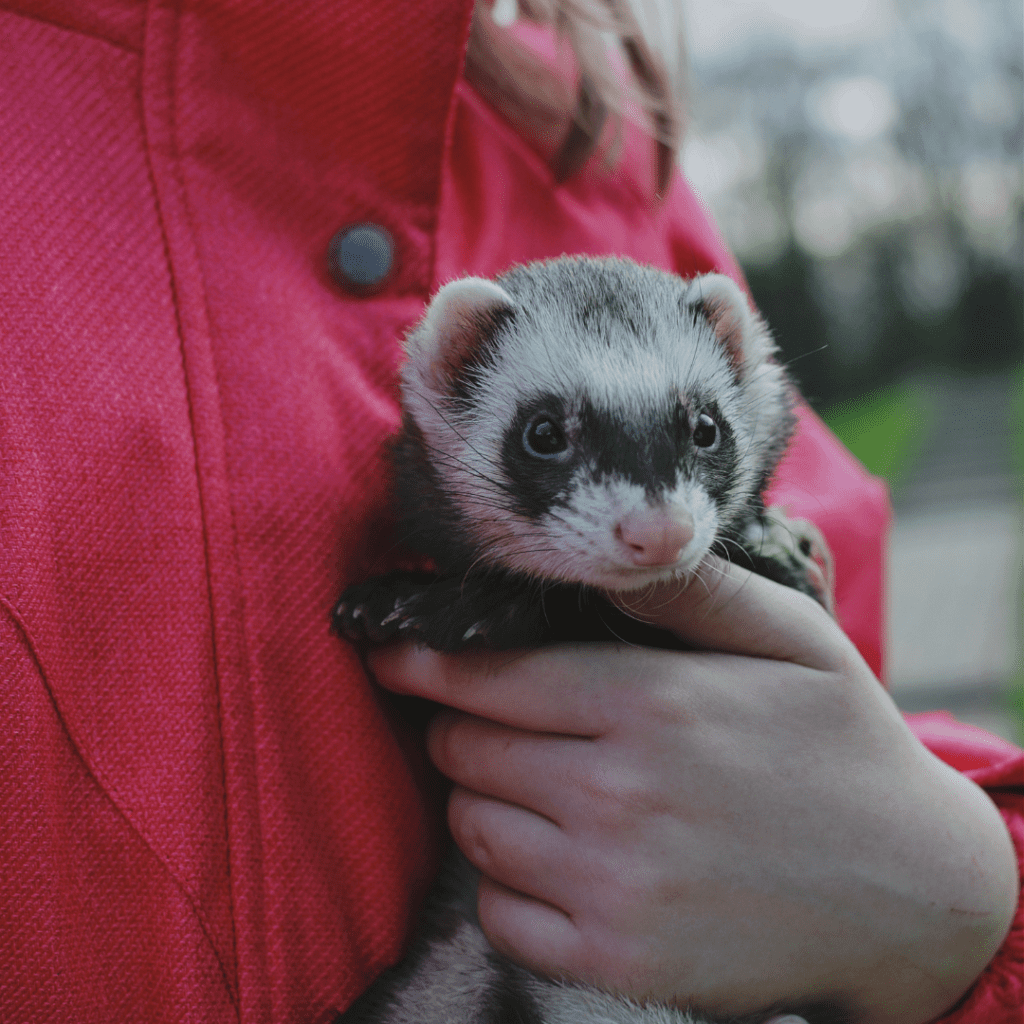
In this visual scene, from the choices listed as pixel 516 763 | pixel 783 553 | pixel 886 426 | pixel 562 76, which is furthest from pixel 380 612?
pixel 886 426

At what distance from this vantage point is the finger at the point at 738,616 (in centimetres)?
82

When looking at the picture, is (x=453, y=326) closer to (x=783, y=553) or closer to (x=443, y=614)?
(x=443, y=614)

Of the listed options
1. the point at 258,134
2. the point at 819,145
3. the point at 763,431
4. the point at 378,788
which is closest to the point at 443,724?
the point at 378,788

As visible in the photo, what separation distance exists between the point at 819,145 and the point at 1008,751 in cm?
1393

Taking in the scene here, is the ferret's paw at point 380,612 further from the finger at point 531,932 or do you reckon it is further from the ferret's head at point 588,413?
the finger at point 531,932

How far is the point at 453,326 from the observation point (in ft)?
2.86

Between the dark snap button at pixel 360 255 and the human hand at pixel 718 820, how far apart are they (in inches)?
12.6

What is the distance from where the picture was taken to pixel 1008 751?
100 cm

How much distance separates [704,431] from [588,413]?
113 mm

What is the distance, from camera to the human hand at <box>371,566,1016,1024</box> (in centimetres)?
76

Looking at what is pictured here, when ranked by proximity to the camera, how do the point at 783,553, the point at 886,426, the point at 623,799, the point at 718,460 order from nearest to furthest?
the point at 623,799, the point at 718,460, the point at 783,553, the point at 886,426

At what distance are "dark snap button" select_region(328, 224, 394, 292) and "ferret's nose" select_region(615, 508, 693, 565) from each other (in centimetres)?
31

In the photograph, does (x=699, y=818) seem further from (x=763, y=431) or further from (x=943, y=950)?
(x=763, y=431)

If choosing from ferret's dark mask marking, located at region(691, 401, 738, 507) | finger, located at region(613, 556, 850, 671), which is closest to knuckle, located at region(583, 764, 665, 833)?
finger, located at region(613, 556, 850, 671)
